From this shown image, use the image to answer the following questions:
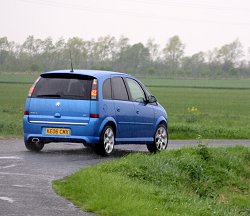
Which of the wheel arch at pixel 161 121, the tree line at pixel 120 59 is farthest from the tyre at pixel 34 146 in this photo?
the tree line at pixel 120 59

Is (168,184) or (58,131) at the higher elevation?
(58,131)

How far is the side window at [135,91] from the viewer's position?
15.9m

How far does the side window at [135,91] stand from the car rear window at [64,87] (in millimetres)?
1614

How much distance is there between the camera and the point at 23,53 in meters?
126

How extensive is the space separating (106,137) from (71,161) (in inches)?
47.3

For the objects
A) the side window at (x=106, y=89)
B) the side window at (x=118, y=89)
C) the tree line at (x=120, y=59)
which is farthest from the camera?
the tree line at (x=120, y=59)

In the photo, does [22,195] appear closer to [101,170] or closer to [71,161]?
[101,170]

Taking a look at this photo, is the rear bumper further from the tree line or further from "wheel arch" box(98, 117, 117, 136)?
the tree line

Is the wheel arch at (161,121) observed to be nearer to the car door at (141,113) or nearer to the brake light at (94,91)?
the car door at (141,113)

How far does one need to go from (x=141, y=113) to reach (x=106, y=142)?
5.08 feet

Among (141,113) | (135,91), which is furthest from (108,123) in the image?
(135,91)

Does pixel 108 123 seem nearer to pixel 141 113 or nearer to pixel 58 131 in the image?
pixel 58 131

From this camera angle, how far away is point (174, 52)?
160000mm

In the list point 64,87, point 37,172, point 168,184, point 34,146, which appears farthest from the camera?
point 34,146
